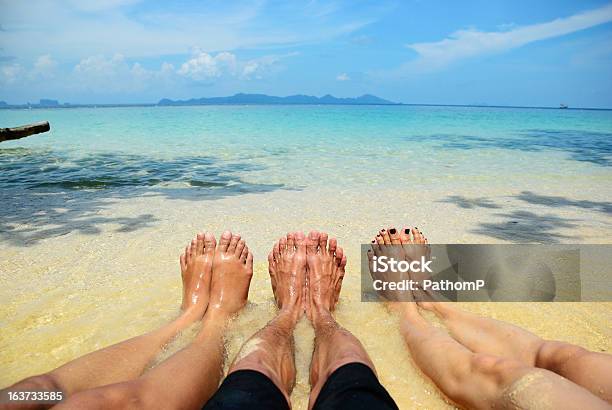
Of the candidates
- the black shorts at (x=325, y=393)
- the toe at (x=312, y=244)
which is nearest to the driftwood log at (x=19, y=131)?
the toe at (x=312, y=244)

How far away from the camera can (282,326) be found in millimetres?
2082

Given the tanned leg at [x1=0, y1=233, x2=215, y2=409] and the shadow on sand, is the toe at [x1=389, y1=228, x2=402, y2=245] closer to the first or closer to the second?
the shadow on sand

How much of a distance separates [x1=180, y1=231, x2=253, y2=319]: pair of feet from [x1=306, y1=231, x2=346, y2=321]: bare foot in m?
0.43

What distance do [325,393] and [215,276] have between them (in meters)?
1.50

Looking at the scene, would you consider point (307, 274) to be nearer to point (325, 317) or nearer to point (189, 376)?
point (325, 317)

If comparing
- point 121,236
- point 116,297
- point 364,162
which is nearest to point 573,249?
point 116,297

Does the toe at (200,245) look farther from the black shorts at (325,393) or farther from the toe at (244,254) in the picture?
the black shorts at (325,393)

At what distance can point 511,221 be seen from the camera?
4.34 m

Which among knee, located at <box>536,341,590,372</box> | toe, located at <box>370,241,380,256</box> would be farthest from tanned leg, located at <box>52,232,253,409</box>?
knee, located at <box>536,341,590,372</box>

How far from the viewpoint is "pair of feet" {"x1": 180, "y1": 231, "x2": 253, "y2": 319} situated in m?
2.43

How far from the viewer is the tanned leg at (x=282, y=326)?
1.53 meters

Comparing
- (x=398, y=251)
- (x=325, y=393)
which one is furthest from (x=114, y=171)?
(x=325, y=393)

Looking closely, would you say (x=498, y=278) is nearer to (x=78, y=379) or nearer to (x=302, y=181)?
(x=78, y=379)

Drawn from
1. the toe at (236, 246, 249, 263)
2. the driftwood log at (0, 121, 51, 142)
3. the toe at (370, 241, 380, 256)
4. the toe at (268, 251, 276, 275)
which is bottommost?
the toe at (268, 251, 276, 275)
